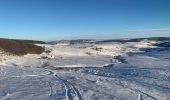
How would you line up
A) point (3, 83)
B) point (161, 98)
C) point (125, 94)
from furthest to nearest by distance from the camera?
point (3, 83), point (125, 94), point (161, 98)

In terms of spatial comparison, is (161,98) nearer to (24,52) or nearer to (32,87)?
(32,87)

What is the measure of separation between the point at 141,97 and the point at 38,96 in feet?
13.9

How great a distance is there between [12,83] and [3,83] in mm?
491

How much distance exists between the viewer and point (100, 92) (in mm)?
11984

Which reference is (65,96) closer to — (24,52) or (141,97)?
(141,97)

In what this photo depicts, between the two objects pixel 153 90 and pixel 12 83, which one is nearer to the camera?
pixel 153 90

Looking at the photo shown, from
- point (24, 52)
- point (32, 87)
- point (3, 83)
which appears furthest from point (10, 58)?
point (32, 87)

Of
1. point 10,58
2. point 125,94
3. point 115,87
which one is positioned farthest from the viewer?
point 10,58

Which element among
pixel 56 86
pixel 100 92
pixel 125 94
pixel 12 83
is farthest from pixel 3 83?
pixel 125 94

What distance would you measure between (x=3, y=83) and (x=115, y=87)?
6278mm

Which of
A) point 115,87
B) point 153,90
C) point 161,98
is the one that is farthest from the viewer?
point 115,87

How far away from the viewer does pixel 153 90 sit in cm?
1241

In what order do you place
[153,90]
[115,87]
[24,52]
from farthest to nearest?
[24,52], [115,87], [153,90]

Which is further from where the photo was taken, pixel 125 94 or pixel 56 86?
pixel 56 86
